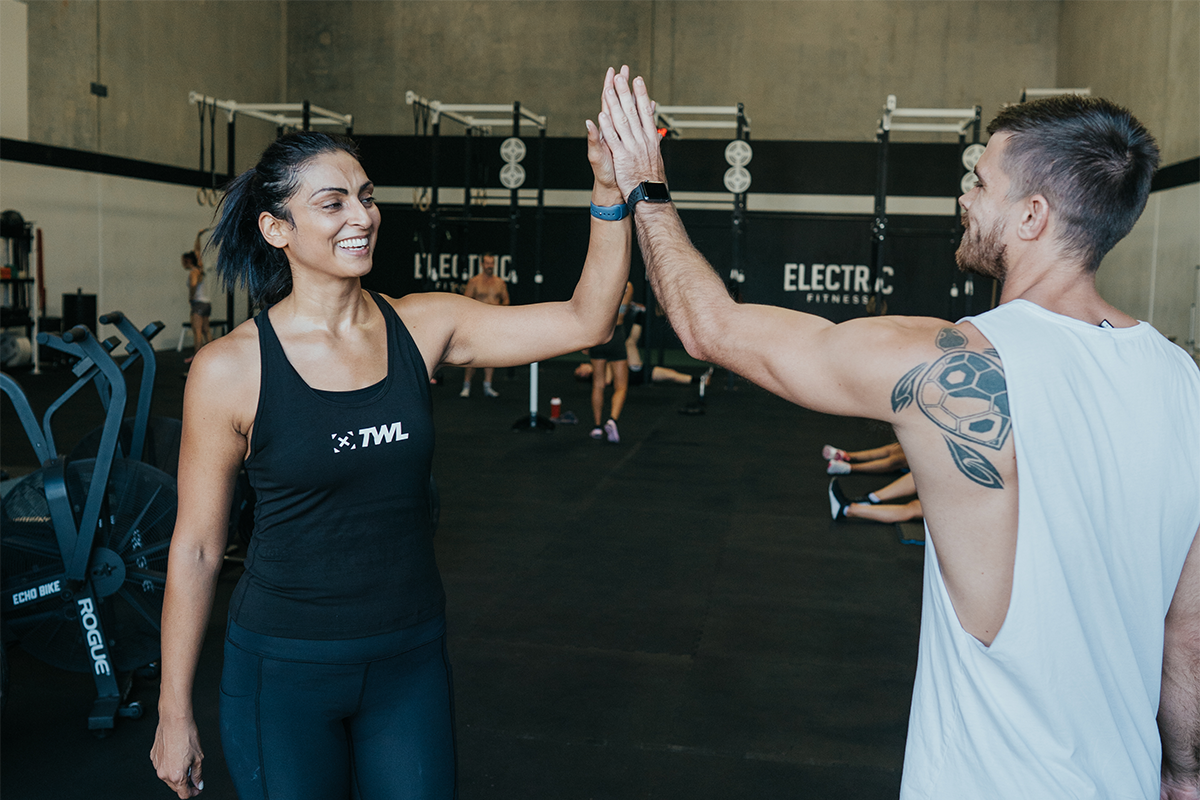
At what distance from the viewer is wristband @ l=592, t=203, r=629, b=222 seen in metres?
1.65

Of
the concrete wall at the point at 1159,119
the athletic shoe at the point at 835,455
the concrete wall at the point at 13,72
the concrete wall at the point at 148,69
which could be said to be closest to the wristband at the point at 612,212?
the athletic shoe at the point at 835,455

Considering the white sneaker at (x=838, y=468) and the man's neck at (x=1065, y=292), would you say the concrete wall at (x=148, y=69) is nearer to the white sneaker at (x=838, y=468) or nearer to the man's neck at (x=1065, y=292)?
the white sneaker at (x=838, y=468)

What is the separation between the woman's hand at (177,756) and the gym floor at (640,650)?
43.0 inches

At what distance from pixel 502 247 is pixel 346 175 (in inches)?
520

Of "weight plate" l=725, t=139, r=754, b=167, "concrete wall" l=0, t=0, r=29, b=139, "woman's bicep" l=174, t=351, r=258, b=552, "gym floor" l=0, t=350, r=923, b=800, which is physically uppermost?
"concrete wall" l=0, t=0, r=29, b=139

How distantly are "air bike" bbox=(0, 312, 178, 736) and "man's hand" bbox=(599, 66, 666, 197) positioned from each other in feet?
6.59

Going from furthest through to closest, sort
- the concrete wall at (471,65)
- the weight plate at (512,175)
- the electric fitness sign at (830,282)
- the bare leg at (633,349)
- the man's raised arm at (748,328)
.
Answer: the electric fitness sign at (830,282)
the concrete wall at (471,65)
the bare leg at (633,349)
the weight plate at (512,175)
the man's raised arm at (748,328)

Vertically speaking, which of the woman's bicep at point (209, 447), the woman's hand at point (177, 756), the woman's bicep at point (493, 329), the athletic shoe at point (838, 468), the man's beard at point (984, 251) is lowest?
the athletic shoe at point (838, 468)

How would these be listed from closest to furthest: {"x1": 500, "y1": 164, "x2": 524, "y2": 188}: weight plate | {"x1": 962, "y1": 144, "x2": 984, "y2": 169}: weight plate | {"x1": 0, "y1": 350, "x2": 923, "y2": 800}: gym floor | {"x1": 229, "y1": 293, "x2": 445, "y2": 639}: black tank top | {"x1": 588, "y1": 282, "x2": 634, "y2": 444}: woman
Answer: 1. {"x1": 229, "y1": 293, "x2": 445, "y2": 639}: black tank top
2. {"x1": 0, "y1": 350, "x2": 923, "y2": 800}: gym floor
3. {"x1": 588, "y1": 282, "x2": 634, "y2": 444}: woman
4. {"x1": 962, "y1": 144, "x2": 984, "y2": 169}: weight plate
5. {"x1": 500, "y1": 164, "x2": 524, "y2": 188}: weight plate

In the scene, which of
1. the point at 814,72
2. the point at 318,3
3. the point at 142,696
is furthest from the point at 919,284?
the point at 142,696

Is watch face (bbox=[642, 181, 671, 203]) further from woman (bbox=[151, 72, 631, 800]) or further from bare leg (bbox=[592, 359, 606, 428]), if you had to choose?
bare leg (bbox=[592, 359, 606, 428])

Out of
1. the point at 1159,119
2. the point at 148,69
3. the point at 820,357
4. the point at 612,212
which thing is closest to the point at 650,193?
the point at 612,212

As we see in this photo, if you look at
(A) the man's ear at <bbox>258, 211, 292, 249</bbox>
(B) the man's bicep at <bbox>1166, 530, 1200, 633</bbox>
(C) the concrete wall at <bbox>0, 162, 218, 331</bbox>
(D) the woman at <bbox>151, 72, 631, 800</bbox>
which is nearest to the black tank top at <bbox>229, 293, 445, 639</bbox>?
(D) the woman at <bbox>151, 72, 631, 800</bbox>

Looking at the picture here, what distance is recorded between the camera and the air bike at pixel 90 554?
290 centimetres
